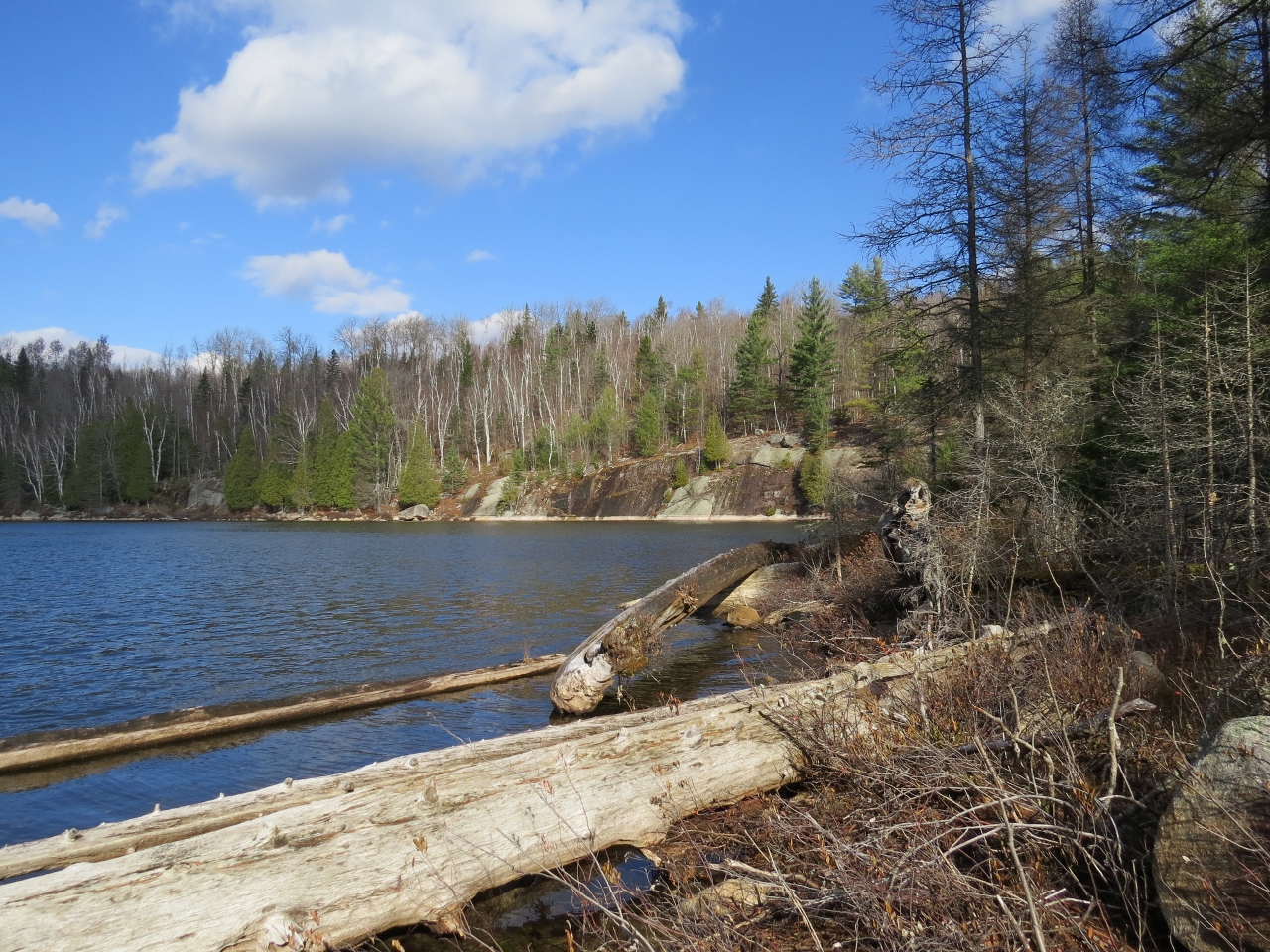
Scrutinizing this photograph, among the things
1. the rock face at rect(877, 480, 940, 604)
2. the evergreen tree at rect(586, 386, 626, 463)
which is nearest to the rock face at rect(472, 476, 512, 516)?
the evergreen tree at rect(586, 386, 626, 463)

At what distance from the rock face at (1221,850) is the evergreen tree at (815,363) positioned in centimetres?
5760

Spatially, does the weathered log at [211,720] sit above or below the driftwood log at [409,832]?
below

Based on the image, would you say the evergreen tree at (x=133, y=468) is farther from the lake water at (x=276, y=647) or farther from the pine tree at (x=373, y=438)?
the lake water at (x=276, y=647)

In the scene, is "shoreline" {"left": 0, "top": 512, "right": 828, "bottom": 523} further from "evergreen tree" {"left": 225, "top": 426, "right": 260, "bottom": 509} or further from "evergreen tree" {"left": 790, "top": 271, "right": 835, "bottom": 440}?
"evergreen tree" {"left": 790, "top": 271, "right": 835, "bottom": 440}

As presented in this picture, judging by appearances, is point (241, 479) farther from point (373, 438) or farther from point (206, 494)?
point (373, 438)

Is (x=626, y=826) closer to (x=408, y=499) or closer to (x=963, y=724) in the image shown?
(x=963, y=724)

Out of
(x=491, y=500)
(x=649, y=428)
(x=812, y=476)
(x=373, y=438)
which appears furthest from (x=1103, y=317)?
(x=373, y=438)

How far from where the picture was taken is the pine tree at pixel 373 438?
73812mm

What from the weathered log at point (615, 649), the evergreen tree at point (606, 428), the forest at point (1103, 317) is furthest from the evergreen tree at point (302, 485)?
the weathered log at point (615, 649)

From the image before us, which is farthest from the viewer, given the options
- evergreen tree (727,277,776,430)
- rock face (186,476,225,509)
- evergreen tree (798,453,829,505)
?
rock face (186,476,225,509)

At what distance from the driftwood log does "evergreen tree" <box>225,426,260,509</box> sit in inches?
3157

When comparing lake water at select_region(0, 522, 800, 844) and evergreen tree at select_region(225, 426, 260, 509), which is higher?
evergreen tree at select_region(225, 426, 260, 509)

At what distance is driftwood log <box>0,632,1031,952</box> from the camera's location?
3742mm

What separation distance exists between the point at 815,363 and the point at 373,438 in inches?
1680
